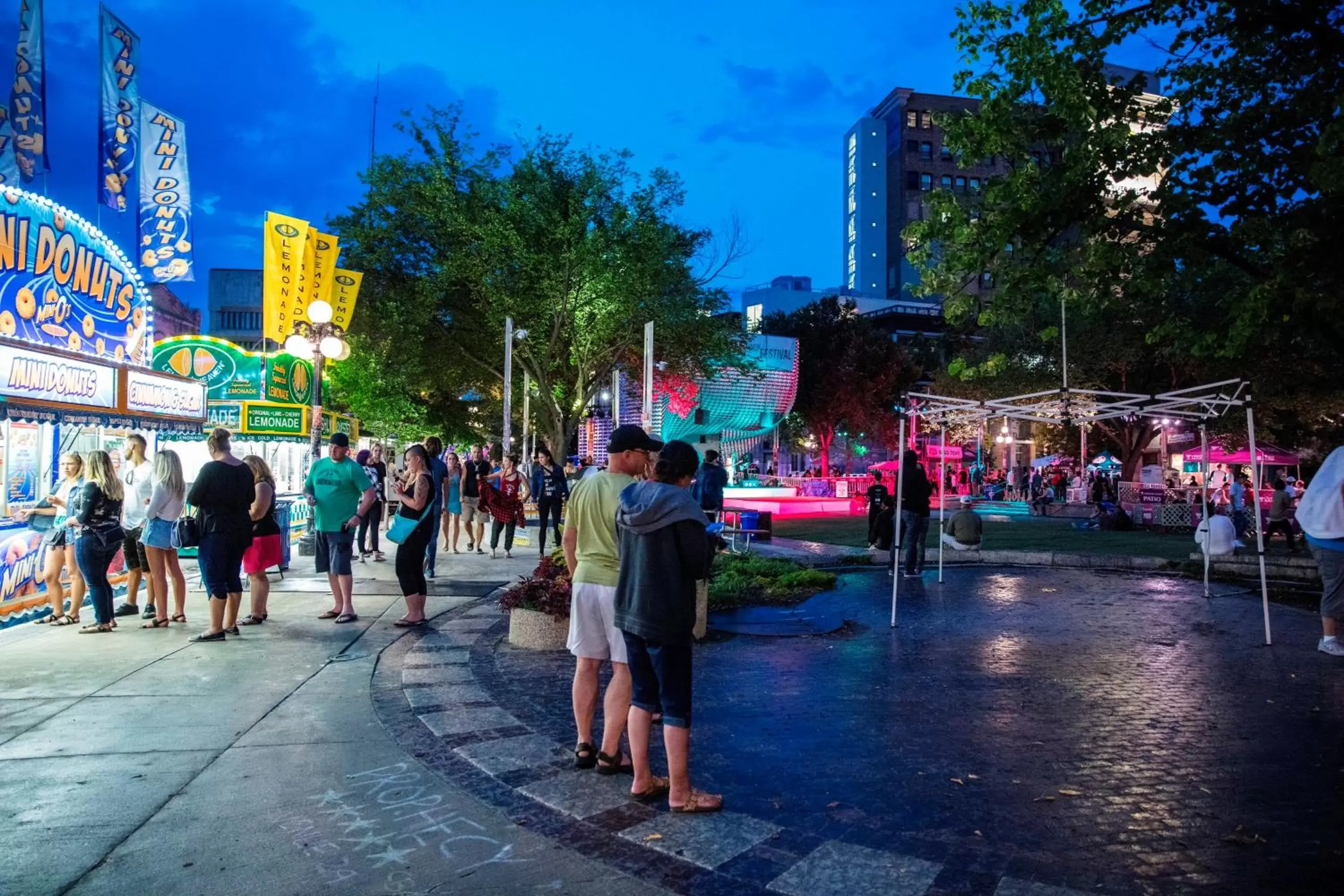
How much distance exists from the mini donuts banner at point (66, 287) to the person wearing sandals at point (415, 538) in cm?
381

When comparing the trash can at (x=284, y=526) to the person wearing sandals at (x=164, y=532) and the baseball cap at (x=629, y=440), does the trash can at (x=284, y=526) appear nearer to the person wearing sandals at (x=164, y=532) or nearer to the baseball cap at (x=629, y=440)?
the person wearing sandals at (x=164, y=532)

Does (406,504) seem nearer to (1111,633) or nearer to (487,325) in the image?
(1111,633)

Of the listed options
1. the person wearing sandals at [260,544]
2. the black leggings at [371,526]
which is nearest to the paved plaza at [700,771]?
the person wearing sandals at [260,544]

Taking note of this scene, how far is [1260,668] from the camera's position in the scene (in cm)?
702

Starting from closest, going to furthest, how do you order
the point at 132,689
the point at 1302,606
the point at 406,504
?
the point at 132,689
the point at 406,504
the point at 1302,606

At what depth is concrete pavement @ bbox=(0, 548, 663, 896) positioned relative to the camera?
133 inches

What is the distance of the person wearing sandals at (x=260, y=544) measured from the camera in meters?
8.43

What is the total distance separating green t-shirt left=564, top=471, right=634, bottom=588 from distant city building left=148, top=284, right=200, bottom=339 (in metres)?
57.6

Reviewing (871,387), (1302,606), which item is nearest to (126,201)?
(1302,606)

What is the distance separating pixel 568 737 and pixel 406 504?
401cm

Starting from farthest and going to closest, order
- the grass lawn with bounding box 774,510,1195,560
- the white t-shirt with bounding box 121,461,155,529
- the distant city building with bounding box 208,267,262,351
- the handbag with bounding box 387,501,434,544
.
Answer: the distant city building with bounding box 208,267,262,351, the grass lawn with bounding box 774,510,1195,560, the white t-shirt with bounding box 121,461,155,529, the handbag with bounding box 387,501,434,544

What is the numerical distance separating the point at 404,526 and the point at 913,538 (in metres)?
7.57

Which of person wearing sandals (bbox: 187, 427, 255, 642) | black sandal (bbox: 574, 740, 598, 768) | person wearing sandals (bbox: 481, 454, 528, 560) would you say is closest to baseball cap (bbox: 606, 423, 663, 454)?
black sandal (bbox: 574, 740, 598, 768)

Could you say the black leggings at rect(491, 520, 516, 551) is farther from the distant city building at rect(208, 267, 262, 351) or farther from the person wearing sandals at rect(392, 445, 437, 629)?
the distant city building at rect(208, 267, 262, 351)
